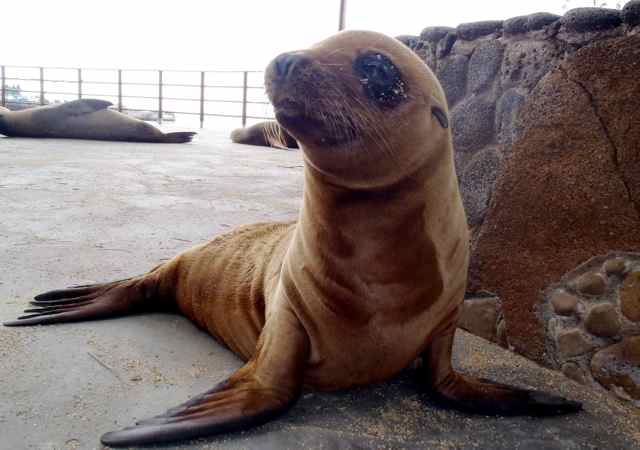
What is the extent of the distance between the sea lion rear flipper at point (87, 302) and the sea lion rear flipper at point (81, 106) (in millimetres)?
8402

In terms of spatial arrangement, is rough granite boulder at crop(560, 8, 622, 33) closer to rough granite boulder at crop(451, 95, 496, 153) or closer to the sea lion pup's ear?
rough granite boulder at crop(451, 95, 496, 153)

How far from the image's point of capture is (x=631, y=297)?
6.75 ft

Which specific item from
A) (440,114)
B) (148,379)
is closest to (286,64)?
(440,114)

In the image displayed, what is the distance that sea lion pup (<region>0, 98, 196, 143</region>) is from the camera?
10.1 metres

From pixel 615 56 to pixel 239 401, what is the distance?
1634mm

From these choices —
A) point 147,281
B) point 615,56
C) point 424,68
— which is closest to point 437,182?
point 424,68

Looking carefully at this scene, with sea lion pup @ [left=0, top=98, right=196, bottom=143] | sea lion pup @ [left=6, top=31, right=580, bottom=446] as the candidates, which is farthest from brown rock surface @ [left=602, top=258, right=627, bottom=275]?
sea lion pup @ [left=0, top=98, right=196, bottom=143]

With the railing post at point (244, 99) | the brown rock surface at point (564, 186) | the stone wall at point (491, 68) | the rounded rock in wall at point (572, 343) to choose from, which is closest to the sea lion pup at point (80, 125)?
the railing post at point (244, 99)

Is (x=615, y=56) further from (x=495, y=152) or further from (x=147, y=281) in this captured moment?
(x=147, y=281)

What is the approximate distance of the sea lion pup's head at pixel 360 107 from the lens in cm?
156

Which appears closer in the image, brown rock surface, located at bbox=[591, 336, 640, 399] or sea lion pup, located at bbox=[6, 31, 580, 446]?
sea lion pup, located at bbox=[6, 31, 580, 446]

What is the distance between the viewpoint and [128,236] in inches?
147

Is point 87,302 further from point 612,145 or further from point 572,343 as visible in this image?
point 612,145

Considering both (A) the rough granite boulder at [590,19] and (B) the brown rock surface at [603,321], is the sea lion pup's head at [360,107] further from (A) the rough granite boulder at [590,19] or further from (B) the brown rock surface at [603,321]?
(B) the brown rock surface at [603,321]
